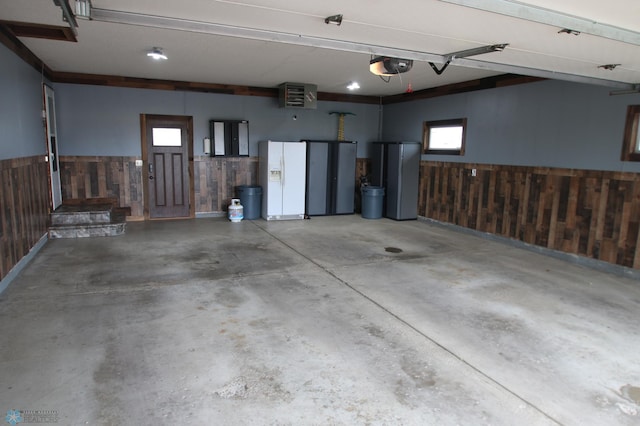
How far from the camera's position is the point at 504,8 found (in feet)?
8.46

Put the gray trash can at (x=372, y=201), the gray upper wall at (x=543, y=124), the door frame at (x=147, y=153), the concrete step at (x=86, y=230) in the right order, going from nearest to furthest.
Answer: the gray upper wall at (x=543, y=124) < the concrete step at (x=86, y=230) < the door frame at (x=147, y=153) < the gray trash can at (x=372, y=201)

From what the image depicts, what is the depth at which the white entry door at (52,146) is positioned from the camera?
21.2 ft

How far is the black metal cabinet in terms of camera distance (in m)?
8.17

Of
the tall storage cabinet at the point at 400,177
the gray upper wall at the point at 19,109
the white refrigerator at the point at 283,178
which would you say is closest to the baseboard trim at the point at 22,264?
the gray upper wall at the point at 19,109

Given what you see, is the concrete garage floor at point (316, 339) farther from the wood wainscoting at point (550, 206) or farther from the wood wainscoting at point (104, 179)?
the wood wainscoting at point (104, 179)

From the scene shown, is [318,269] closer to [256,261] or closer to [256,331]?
[256,261]

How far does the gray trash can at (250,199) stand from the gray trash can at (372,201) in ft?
7.16

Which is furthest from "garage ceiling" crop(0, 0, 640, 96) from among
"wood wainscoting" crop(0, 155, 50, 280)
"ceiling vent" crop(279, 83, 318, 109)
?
"ceiling vent" crop(279, 83, 318, 109)

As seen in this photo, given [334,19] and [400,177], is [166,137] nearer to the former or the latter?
[400,177]

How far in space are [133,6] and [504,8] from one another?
2.46 m

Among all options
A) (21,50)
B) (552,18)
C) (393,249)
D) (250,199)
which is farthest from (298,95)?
(552,18)

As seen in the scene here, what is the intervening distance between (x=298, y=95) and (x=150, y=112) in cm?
281

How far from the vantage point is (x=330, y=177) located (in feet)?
29.0

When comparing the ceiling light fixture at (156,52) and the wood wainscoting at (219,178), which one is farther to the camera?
the wood wainscoting at (219,178)
